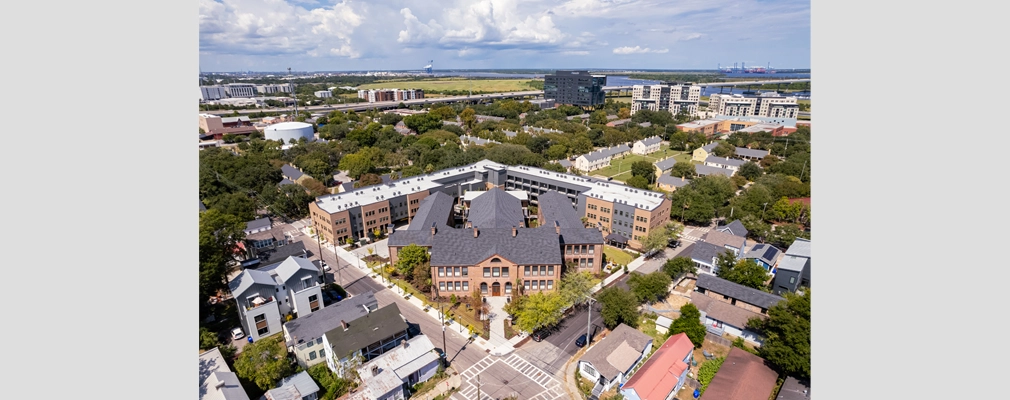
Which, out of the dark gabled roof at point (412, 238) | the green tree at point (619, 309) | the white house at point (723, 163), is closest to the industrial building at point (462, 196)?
the dark gabled roof at point (412, 238)

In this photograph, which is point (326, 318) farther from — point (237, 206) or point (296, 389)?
point (237, 206)

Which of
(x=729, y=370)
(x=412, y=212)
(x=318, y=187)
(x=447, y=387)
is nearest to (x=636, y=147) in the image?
(x=412, y=212)

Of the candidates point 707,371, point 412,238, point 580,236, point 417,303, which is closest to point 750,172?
point 580,236

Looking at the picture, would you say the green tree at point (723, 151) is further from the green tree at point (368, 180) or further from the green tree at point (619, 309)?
the green tree at point (368, 180)

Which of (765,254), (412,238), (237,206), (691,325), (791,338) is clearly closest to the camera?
(791,338)

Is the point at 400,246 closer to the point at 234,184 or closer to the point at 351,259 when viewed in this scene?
the point at 351,259

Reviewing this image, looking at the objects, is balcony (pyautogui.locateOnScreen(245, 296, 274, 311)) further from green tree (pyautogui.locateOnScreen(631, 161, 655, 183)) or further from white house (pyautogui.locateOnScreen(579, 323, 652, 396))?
green tree (pyautogui.locateOnScreen(631, 161, 655, 183))
